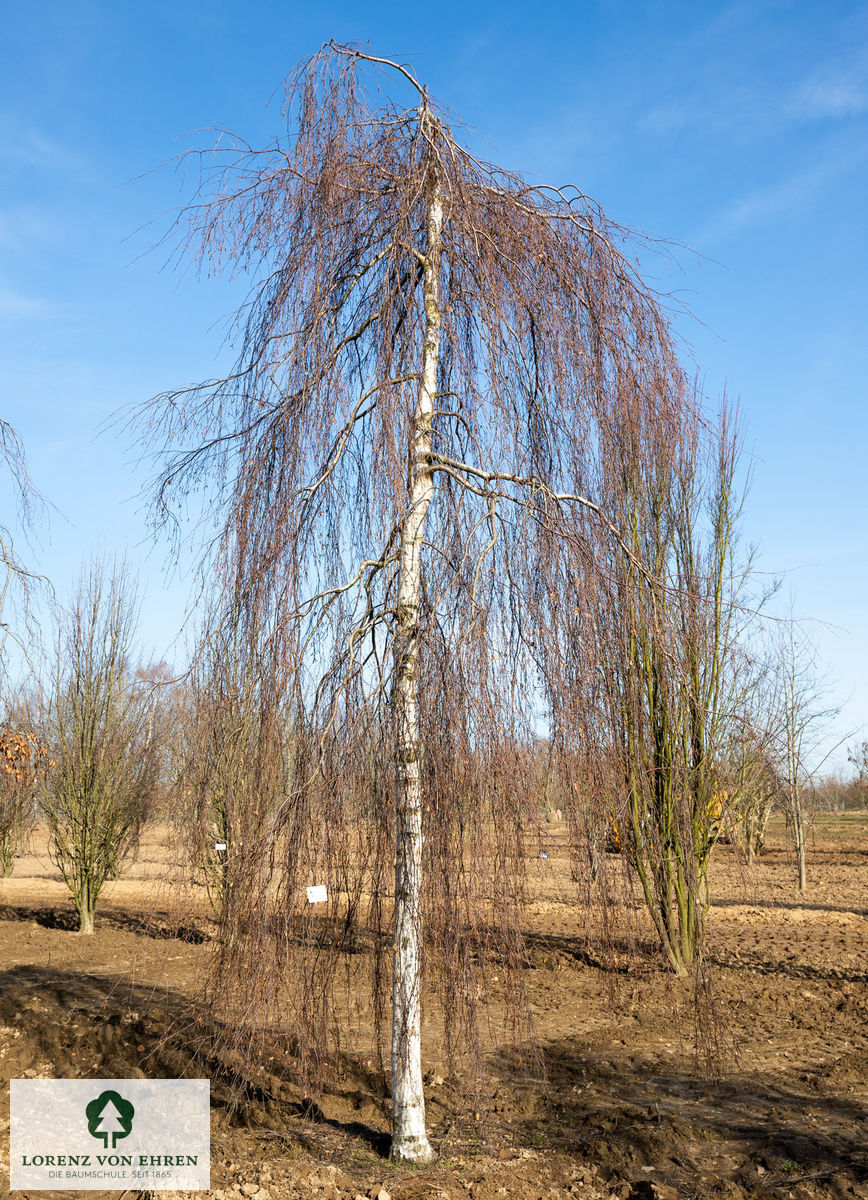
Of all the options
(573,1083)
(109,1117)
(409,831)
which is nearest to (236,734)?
(409,831)

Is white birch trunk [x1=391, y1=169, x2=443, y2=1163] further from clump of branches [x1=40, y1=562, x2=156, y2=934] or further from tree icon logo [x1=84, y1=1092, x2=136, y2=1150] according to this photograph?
clump of branches [x1=40, y1=562, x2=156, y2=934]

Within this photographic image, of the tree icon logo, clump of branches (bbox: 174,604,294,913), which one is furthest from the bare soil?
clump of branches (bbox: 174,604,294,913)

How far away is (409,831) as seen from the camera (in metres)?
4.07

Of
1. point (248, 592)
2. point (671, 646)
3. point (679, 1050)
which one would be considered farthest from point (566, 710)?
point (679, 1050)

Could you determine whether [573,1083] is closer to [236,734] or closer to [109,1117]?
[109,1117]

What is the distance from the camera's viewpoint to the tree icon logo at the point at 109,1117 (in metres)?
4.94

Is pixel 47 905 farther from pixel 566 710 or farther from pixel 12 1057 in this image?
pixel 566 710

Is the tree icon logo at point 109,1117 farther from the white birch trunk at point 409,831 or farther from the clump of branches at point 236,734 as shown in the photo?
the clump of branches at point 236,734

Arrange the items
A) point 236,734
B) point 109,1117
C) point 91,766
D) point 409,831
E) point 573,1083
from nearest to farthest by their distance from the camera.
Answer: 1. point 236,734
2. point 409,831
3. point 109,1117
4. point 573,1083
5. point 91,766

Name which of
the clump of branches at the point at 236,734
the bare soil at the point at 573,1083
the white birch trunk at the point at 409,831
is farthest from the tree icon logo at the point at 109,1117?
the clump of branches at the point at 236,734

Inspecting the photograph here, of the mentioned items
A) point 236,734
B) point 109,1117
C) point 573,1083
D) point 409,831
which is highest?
point 236,734

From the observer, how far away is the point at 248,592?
3.94 m

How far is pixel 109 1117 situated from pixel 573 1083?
286cm

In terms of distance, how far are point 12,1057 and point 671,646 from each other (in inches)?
206
